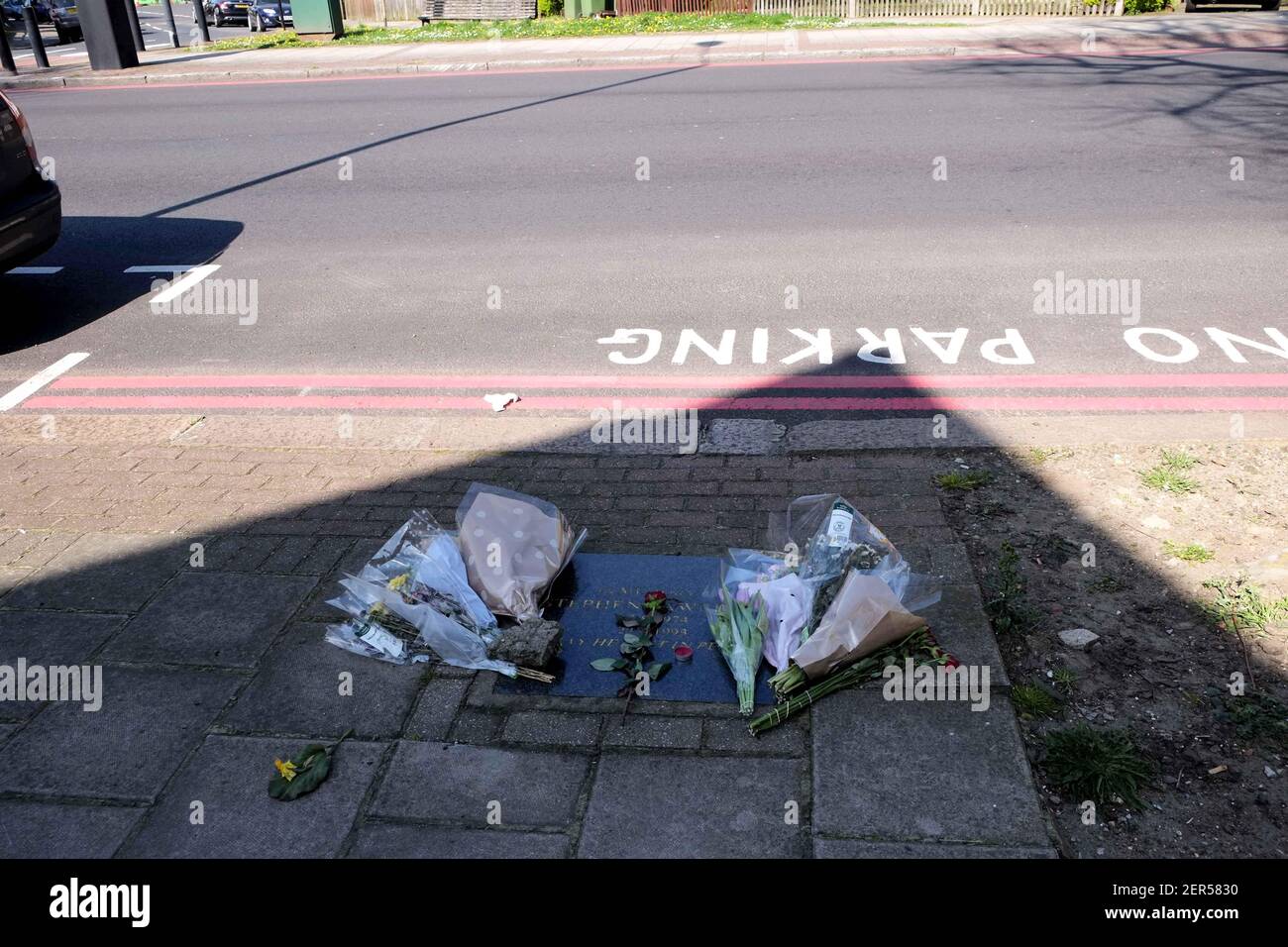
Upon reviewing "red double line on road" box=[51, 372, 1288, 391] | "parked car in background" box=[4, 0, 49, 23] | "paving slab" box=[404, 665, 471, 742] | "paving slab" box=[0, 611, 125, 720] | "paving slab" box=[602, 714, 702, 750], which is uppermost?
"parked car in background" box=[4, 0, 49, 23]

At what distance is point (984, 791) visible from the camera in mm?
3213

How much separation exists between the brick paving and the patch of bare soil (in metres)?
0.20

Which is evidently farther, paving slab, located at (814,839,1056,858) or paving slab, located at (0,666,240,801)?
paving slab, located at (0,666,240,801)

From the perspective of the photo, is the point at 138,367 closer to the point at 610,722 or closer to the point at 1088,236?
the point at 610,722

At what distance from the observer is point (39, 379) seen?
7.03 metres

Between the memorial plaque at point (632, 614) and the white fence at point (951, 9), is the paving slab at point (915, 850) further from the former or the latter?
the white fence at point (951, 9)

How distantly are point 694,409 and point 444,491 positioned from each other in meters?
1.67

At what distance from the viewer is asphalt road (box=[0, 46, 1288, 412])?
7230 mm

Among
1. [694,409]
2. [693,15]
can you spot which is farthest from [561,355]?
[693,15]

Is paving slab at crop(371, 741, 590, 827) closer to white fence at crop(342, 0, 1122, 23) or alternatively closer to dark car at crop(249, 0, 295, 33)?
white fence at crop(342, 0, 1122, 23)

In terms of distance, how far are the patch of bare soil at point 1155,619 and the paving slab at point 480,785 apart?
5.07 feet

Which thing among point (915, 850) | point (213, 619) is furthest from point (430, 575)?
point (915, 850)

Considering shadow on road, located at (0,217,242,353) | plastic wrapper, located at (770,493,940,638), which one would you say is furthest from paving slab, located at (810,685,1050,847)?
shadow on road, located at (0,217,242,353)

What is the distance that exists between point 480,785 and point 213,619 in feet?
5.31
